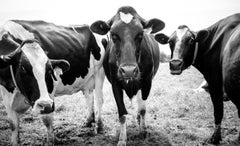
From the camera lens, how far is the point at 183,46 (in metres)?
6.06

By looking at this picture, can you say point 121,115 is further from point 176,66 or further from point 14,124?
point 14,124

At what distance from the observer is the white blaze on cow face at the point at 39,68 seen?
4145 mm

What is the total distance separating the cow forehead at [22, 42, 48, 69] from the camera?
14.0 ft

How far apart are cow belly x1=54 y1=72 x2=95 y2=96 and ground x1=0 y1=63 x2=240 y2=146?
93 centimetres

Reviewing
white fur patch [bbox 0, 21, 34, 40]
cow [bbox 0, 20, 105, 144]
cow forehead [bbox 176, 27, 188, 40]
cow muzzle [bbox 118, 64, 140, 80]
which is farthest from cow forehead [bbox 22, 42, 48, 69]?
cow forehead [bbox 176, 27, 188, 40]

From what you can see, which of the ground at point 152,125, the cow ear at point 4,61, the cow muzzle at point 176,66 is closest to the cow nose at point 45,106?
the cow ear at point 4,61

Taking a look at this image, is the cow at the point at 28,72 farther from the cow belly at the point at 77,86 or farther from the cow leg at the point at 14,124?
the cow belly at the point at 77,86

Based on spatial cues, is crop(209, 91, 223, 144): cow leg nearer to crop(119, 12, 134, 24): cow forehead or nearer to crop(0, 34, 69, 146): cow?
crop(119, 12, 134, 24): cow forehead

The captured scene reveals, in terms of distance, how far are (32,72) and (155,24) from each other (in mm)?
2631

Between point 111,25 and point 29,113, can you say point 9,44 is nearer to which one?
point 111,25

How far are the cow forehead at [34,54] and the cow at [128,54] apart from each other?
50.0 inches

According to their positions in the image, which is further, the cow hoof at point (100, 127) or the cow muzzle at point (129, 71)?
the cow hoof at point (100, 127)

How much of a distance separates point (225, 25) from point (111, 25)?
2383 millimetres

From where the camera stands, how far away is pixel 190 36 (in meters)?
6.15
